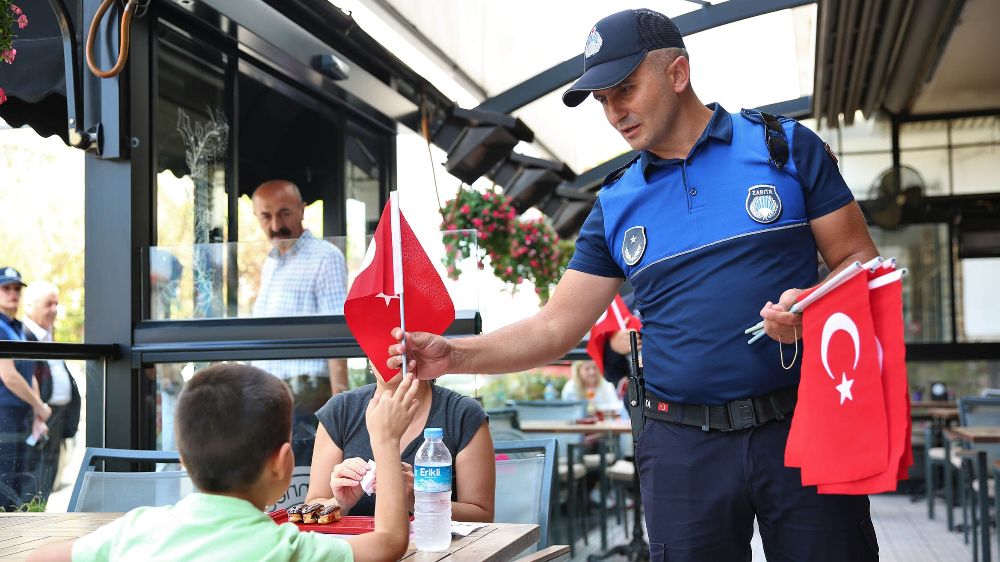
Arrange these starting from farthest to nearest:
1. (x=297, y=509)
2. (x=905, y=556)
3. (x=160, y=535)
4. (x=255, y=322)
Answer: (x=905, y=556) → (x=255, y=322) → (x=297, y=509) → (x=160, y=535)

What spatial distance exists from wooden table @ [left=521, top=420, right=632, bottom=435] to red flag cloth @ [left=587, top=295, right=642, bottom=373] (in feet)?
4.91

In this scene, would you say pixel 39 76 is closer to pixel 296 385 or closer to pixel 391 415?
pixel 296 385

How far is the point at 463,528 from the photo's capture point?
89.8 inches

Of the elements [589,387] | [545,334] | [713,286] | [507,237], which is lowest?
[589,387]

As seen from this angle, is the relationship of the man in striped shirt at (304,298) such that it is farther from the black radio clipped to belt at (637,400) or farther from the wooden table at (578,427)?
the wooden table at (578,427)

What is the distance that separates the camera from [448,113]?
27.1 feet

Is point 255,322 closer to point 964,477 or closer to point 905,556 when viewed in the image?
point 905,556

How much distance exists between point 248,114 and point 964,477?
5512 mm

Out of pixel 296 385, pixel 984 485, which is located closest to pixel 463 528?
pixel 296 385

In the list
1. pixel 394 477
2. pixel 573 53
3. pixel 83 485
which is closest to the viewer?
pixel 394 477

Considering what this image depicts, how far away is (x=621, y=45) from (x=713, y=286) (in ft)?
1.79

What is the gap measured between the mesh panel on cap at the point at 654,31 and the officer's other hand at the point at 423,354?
0.75 metres

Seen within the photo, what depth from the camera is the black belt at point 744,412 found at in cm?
201

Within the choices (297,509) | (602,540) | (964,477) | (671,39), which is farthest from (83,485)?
(964,477)
